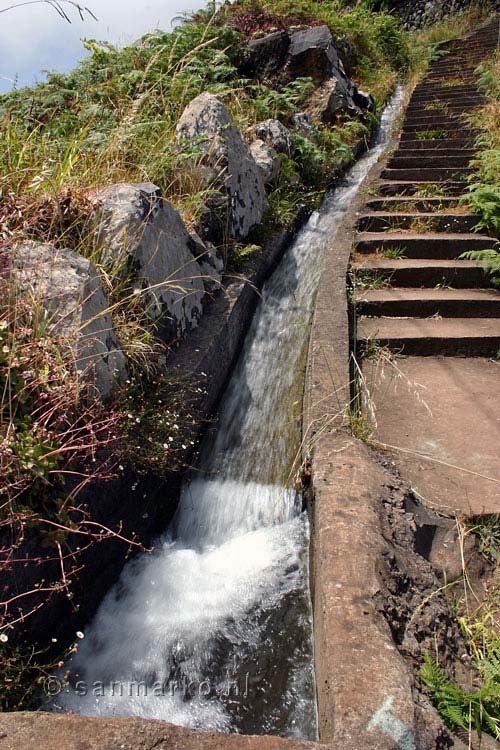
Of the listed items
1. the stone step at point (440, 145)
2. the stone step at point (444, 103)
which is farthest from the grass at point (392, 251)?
the stone step at point (444, 103)

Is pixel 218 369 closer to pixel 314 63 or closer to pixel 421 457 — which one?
pixel 421 457

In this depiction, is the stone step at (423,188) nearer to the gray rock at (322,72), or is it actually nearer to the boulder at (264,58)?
the gray rock at (322,72)

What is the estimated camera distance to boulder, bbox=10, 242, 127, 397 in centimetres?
312

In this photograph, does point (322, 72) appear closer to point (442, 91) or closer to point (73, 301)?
point (442, 91)

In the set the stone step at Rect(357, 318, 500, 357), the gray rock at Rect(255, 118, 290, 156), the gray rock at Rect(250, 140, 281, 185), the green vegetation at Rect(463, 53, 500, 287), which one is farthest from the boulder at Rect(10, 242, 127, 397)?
the gray rock at Rect(255, 118, 290, 156)

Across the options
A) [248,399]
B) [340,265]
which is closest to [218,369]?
[248,399]

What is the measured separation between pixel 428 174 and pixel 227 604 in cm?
A: 681

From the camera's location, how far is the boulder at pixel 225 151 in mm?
5594

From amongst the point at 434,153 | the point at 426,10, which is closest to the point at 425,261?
the point at 434,153

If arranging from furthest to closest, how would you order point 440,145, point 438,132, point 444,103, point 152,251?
1. point 444,103
2. point 438,132
3. point 440,145
4. point 152,251

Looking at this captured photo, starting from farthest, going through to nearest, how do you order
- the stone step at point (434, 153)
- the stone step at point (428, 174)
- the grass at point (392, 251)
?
the stone step at point (434, 153), the stone step at point (428, 174), the grass at point (392, 251)

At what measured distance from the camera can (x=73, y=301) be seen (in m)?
3.19

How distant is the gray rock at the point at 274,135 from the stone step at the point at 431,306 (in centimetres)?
332

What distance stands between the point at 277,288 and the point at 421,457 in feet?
9.48
